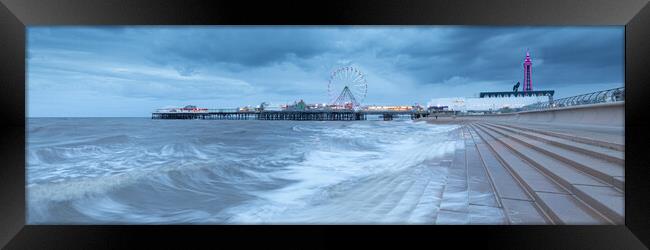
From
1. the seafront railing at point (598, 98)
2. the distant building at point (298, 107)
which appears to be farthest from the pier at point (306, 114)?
the seafront railing at point (598, 98)

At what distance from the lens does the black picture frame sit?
81.0 inches

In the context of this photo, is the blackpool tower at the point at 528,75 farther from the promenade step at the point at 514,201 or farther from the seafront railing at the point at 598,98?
the promenade step at the point at 514,201

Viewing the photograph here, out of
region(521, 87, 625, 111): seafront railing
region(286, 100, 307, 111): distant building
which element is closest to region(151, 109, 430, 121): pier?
region(286, 100, 307, 111): distant building

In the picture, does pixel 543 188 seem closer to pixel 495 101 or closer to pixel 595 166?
pixel 595 166

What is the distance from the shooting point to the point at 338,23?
6.99 ft

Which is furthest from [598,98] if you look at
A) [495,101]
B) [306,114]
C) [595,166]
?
[306,114]

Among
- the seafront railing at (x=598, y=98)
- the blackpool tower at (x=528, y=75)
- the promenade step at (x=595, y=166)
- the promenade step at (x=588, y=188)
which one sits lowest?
the promenade step at (x=588, y=188)

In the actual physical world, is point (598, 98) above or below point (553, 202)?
above

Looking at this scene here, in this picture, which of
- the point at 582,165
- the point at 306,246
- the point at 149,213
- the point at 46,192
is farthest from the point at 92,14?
the point at 46,192

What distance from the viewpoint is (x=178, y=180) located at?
6266 millimetres

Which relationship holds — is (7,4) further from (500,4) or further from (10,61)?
(500,4)

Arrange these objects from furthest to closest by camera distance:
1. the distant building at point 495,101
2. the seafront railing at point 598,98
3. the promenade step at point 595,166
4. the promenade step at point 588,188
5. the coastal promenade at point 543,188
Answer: the distant building at point 495,101
the seafront railing at point 598,98
the promenade step at point 595,166
the coastal promenade at point 543,188
the promenade step at point 588,188

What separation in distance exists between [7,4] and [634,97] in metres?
4.36

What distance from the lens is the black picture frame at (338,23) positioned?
2.06 m
